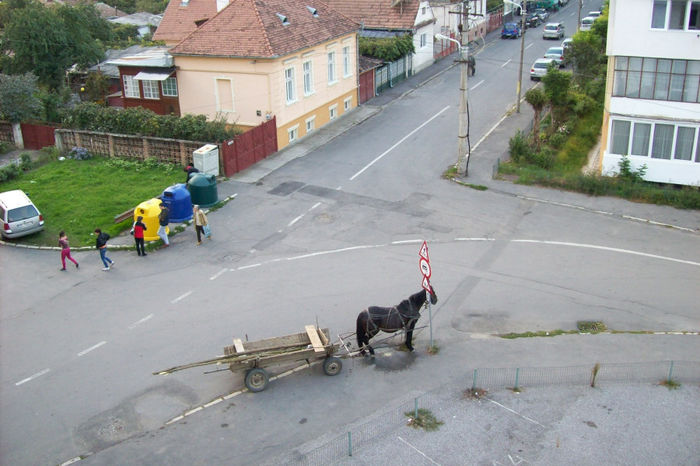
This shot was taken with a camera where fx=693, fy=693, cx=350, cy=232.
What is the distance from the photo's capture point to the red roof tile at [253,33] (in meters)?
30.4

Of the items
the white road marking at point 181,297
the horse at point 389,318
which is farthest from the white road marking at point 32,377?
the horse at point 389,318

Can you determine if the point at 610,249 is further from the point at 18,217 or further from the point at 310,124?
the point at 18,217

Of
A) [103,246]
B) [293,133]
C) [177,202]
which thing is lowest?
[103,246]

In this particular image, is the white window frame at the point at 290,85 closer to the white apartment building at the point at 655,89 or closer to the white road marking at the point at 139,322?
the white apartment building at the point at 655,89

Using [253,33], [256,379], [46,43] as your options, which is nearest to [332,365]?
[256,379]

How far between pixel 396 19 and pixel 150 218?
2933cm

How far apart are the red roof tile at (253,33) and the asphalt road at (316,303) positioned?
5644 mm

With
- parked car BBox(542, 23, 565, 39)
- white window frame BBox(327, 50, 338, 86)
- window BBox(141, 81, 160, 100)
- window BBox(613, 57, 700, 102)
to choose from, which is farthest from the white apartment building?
parked car BBox(542, 23, 565, 39)

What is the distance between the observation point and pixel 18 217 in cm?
2294

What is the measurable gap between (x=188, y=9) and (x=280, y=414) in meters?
40.9

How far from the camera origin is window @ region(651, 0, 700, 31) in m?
25.1

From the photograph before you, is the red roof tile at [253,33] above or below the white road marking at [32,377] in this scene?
above

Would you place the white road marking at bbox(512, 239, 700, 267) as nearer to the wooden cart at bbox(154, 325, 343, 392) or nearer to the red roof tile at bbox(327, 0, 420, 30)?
the wooden cart at bbox(154, 325, 343, 392)

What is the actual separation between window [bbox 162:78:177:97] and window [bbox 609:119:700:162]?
19.9 meters
